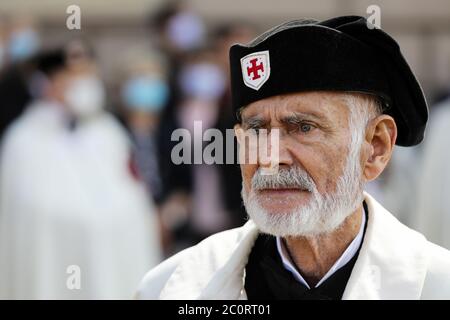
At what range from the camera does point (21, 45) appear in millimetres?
11273

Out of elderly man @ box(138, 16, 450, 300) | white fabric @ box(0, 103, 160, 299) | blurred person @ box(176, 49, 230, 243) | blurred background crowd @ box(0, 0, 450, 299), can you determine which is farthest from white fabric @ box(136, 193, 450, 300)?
blurred person @ box(176, 49, 230, 243)

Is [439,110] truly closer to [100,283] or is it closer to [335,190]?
[100,283]

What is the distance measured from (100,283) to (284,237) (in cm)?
558

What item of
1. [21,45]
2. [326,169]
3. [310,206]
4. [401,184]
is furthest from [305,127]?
[21,45]

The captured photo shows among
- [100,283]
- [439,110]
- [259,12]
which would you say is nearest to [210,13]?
[259,12]

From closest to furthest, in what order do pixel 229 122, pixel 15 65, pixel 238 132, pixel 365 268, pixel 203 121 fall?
pixel 365 268 < pixel 238 132 < pixel 229 122 < pixel 15 65 < pixel 203 121

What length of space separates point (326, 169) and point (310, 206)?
13cm

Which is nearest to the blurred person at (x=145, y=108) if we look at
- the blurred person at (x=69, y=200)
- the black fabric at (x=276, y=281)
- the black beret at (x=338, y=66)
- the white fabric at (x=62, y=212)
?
the blurred person at (x=69, y=200)

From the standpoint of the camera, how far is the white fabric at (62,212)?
8.89 meters

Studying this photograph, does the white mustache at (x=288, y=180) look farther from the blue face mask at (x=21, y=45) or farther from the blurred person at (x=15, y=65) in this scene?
the blue face mask at (x=21, y=45)

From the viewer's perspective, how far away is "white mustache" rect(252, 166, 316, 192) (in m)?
3.66

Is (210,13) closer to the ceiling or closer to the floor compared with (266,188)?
closer to the ceiling

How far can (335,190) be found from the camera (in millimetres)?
3740

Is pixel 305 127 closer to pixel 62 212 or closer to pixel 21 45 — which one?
pixel 62 212
